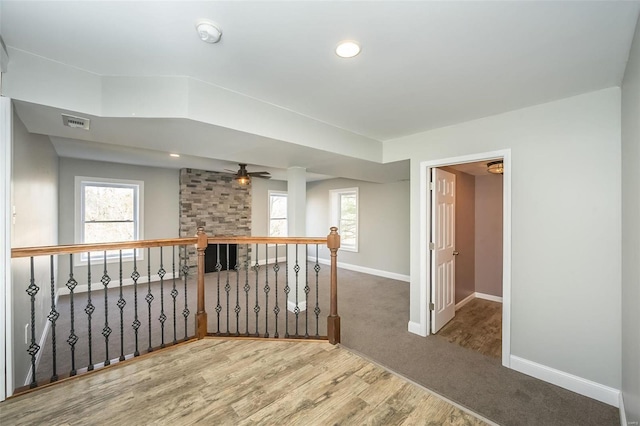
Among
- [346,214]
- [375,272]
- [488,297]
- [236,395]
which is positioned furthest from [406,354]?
[346,214]

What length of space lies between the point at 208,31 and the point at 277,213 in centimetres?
646

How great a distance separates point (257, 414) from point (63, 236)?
17.6 feet

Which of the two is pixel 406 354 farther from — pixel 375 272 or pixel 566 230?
pixel 375 272

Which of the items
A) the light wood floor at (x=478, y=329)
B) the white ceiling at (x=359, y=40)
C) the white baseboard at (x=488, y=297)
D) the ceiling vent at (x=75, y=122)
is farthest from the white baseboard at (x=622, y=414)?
the ceiling vent at (x=75, y=122)

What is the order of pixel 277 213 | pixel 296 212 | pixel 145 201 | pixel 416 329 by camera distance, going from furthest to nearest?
pixel 277 213 < pixel 145 201 < pixel 296 212 < pixel 416 329

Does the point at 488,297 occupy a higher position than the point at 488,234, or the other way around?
the point at 488,234

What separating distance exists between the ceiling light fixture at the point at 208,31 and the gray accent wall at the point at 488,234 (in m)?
4.88

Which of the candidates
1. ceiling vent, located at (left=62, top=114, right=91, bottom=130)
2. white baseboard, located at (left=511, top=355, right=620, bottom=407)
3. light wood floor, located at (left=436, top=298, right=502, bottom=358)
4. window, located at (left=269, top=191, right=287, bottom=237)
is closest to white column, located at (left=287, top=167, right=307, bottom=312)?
light wood floor, located at (left=436, top=298, right=502, bottom=358)

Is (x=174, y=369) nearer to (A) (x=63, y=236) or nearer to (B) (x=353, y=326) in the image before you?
(B) (x=353, y=326)

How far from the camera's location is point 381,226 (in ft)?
20.5

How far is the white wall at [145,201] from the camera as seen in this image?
4.74 m

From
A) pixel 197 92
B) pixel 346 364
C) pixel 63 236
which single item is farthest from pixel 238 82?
pixel 63 236

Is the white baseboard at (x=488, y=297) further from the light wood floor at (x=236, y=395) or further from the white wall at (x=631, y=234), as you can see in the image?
the light wood floor at (x=236, y=395)

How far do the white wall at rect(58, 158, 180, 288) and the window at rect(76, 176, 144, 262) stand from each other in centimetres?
11
